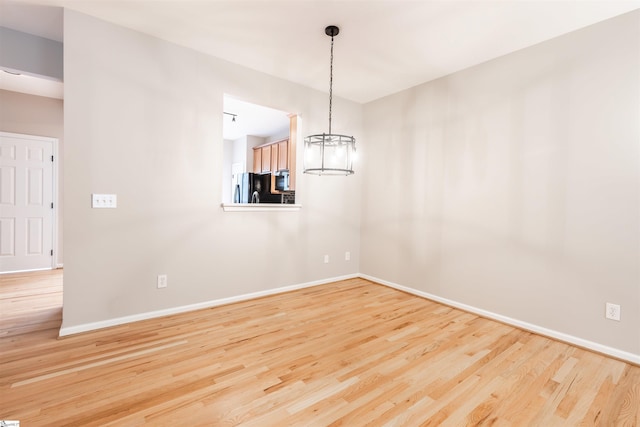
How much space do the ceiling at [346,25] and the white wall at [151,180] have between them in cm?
30

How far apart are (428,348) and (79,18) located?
4115 millimetres

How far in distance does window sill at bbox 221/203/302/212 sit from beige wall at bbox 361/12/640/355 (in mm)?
1583

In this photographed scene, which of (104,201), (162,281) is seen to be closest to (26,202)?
(104,201)

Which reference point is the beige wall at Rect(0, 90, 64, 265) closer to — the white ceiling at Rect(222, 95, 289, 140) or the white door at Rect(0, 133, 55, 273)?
the white door at Rect(0, 133, 55, 273)

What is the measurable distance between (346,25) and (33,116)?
528 cm

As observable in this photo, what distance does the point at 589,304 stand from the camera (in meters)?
2.53

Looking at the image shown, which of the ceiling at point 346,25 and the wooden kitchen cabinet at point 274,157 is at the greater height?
the ceiling at point 346,25

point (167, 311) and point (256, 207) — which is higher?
point (256, 207)

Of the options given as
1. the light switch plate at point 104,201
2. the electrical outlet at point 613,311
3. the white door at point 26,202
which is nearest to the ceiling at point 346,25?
the light switch plate at point 104,201

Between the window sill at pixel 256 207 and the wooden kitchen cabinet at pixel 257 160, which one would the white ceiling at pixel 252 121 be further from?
the window sill at pixel 256 207

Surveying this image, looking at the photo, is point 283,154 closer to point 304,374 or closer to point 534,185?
point 534,185

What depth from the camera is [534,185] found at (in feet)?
9.32

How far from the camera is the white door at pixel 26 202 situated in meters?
4.56

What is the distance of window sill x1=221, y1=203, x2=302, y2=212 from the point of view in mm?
3439
